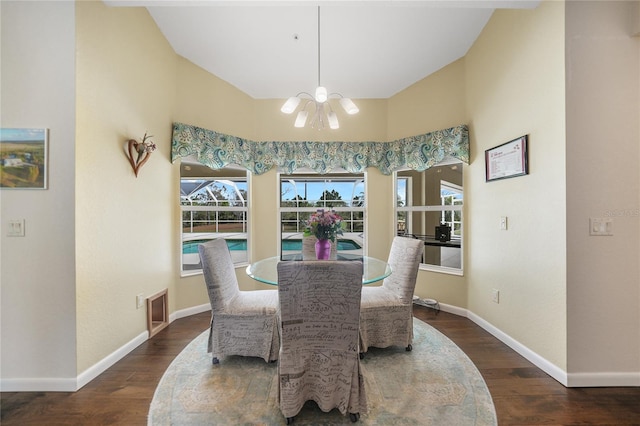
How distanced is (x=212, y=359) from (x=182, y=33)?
10.2 feet

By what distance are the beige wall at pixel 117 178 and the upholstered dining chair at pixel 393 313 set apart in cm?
202

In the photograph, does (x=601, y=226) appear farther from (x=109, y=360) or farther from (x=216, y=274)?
(x=109, y=360)

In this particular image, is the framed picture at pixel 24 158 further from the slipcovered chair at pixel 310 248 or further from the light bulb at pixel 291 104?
the slipcovered chair at pixel 310 248

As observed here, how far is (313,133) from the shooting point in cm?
362

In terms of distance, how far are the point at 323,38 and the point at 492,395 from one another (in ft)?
10.9

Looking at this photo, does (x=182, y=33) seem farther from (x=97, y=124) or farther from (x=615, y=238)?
(x=615, y=238)

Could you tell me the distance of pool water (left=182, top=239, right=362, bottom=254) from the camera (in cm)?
320

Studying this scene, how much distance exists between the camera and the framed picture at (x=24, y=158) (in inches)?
68.6

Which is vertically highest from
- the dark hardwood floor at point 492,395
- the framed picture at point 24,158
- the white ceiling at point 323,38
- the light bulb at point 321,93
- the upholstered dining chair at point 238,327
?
the white ceiling at point 323,38

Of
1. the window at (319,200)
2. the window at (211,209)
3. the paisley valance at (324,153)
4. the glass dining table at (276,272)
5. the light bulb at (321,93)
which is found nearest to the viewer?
the glass dining table at (276,272)

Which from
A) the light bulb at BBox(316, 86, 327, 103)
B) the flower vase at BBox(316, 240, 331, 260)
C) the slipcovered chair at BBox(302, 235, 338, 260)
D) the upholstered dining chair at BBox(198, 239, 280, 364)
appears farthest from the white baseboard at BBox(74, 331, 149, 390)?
the light bulb at BBox(316, 86, 327, 103)

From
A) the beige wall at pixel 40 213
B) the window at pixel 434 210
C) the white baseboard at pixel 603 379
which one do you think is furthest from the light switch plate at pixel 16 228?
the white baseboard at pixel 603 379

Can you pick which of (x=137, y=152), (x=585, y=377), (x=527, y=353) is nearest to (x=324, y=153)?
(x=137, y=152)

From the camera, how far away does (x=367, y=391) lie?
1737mm
